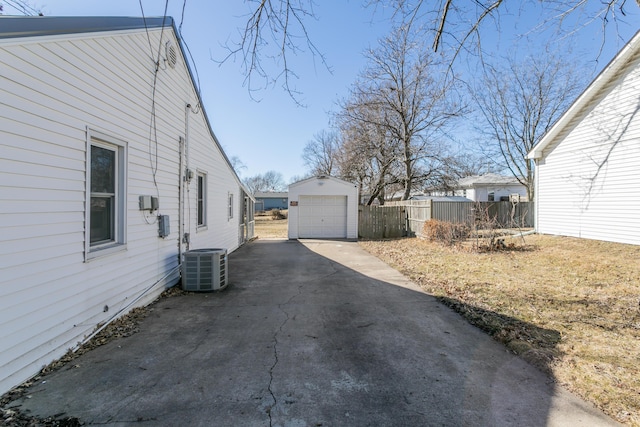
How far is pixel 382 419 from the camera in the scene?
2.41 m

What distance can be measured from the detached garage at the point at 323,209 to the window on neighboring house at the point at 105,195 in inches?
462

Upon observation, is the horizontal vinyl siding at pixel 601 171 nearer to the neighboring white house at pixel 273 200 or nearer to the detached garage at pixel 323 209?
the detached garage at pixel 323 209

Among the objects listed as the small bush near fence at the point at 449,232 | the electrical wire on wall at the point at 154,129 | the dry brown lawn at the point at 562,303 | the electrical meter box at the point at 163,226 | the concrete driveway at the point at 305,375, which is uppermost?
the electrical wire on wall at the point at 154,129

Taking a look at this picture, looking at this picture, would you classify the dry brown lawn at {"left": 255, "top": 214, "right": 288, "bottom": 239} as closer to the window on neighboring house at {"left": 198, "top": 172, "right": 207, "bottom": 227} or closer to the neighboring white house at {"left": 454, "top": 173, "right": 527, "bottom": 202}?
the window on neighboring house at {"left": 198, "top": 172, "right": 207, "bottom": 227}

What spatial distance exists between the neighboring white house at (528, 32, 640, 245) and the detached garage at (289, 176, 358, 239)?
8345 mm

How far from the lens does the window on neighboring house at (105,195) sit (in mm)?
3984

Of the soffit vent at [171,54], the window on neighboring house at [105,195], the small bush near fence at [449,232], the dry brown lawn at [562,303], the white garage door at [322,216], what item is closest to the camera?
the dry brown lawn at [562,303]

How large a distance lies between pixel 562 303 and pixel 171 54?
334 inches

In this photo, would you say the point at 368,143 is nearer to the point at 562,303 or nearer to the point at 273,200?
the point at 562,303

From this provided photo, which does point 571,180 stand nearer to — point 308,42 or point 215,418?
point 308,42

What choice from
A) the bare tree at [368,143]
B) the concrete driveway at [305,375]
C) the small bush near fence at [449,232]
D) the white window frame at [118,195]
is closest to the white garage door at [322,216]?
the small bush near fence at [449,232]

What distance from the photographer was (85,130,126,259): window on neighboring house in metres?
3.98

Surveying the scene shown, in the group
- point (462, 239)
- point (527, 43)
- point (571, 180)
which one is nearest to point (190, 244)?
point (527, 43)

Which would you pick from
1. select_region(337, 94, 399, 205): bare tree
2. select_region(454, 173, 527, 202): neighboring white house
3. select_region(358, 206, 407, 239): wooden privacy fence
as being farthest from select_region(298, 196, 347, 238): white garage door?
select_region(454, 173, 527, 202): neighboring white house
